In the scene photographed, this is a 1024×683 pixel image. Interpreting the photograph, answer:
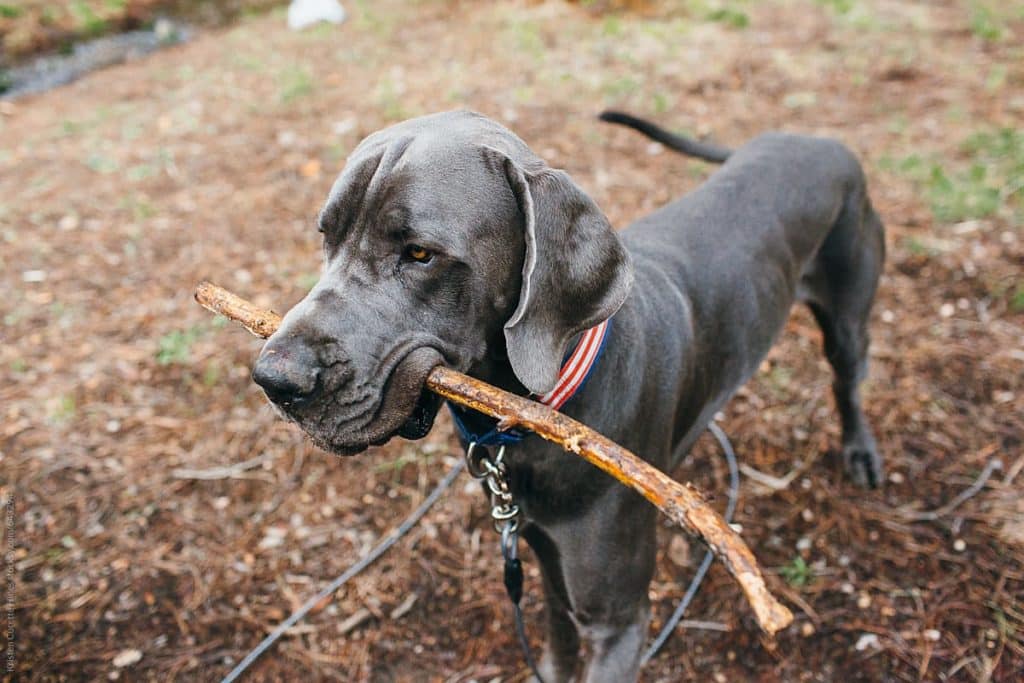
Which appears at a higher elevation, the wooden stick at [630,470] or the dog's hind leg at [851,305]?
the wooden stick at [630,470]

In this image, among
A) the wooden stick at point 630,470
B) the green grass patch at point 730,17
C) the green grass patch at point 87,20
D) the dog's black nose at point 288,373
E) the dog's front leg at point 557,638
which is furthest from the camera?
the green grass patch at point 87,20

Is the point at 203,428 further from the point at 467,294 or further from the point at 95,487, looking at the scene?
the point at 467,294

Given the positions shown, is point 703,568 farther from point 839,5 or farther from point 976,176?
point 839,5

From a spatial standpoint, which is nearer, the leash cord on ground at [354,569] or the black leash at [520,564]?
the black leash at [520,564]

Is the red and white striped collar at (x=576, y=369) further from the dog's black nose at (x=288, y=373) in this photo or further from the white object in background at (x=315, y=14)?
the white object in background at (x=315, y=14)

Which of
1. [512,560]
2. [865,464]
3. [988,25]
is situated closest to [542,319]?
[512,560]

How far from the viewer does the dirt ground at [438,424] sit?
3129 mm

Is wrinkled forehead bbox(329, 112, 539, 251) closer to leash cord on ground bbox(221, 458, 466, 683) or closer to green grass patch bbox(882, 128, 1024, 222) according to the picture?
leash cord on ground bbox(221, 458, 466, 683)

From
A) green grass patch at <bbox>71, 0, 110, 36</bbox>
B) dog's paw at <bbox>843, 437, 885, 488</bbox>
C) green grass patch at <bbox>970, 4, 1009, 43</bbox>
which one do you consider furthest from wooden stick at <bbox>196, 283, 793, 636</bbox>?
green grass patch at <bbox>71, 0, 110, 36</bbox>

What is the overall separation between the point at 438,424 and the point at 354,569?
866mm

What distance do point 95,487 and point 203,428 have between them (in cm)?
57

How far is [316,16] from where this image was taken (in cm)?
964

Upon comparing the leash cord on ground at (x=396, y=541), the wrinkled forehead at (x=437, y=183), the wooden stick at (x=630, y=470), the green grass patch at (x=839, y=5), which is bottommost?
the leash cord on ground at (x=396, y=541)

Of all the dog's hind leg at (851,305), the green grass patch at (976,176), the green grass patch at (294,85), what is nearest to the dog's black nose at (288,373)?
the dog's hind leg at (851,305)
